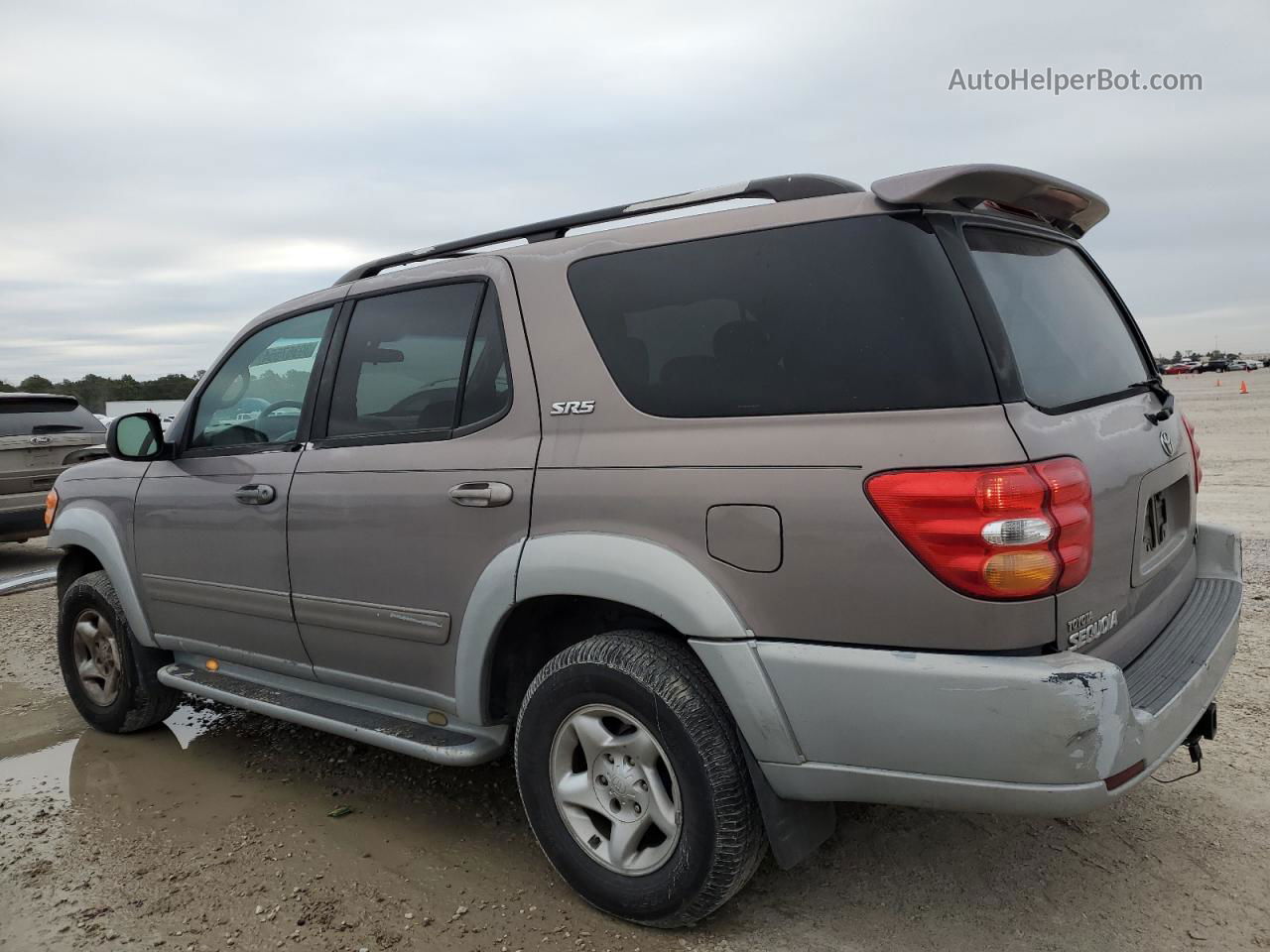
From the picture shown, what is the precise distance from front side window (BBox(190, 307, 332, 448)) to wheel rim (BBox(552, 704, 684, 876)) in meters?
1.67

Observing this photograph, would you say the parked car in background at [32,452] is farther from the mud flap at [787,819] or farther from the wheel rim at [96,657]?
the mud flap at [787,819]

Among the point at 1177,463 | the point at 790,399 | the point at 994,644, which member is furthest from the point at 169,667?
the point at 1177,463

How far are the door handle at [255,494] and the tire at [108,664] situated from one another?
1167 mm

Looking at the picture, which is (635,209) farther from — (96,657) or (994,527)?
(96,657)

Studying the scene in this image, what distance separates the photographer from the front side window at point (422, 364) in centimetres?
304

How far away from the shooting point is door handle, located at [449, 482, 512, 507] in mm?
2826

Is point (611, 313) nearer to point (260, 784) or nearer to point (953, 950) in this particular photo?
point (953, 950)

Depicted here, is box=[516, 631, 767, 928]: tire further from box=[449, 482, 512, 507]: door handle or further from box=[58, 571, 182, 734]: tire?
box=[58, 571, 182, 734]: tire

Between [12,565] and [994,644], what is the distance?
999cm

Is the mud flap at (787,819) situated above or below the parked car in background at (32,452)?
below

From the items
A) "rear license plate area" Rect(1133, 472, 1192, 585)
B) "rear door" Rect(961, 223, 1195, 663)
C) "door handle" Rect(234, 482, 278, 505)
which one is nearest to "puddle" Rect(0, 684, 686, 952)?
"door handle" Rect(234, 482, 278, 505)

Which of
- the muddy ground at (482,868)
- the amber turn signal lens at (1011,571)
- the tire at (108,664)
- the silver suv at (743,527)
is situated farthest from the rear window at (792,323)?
the tire at (108,664)

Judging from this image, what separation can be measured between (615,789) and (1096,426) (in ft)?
5.17

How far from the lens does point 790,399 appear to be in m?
2.38
